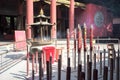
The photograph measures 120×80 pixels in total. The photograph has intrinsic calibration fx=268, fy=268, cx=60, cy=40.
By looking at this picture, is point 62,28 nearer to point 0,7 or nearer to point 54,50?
point 0,7

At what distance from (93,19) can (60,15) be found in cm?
342

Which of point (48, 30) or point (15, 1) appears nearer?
point (48, 30)

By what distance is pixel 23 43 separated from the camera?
15.6m

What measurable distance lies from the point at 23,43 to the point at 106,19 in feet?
50.1

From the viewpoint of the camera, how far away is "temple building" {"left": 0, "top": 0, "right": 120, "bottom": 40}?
68.9 feet

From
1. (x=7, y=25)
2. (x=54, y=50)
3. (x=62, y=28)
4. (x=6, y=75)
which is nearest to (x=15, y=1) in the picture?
(x=7, y=25)

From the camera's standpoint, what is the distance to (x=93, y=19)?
26.3 metres

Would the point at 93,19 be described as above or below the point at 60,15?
below

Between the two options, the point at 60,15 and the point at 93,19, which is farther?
the point at 93,19

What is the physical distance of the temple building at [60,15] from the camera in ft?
68.9

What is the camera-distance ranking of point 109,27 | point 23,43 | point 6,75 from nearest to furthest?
point 6,75 → point 23,43 → point 109,27

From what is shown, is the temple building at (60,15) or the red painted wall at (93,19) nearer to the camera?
the temple building at (60,15)

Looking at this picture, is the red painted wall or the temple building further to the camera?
the red painted wall

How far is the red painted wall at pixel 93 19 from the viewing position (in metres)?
25.9
